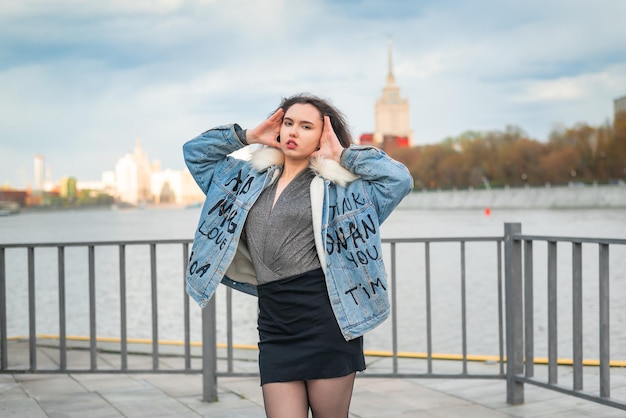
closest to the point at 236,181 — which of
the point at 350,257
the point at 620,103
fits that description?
the point at 350,257

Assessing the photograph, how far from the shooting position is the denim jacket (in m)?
2.75

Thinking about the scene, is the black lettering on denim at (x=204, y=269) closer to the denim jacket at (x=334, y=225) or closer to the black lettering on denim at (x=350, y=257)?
the denim jacket at (x=334, y=225)

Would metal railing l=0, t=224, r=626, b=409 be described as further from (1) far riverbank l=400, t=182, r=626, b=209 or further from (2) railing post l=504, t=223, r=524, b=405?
(1) far riverbank l=400, t=182, r=626, b=209

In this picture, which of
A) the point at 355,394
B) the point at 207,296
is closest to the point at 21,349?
the point at 355,394

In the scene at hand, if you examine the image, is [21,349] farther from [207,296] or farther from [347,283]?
[347,283]

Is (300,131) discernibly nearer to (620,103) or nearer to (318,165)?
(318,165)

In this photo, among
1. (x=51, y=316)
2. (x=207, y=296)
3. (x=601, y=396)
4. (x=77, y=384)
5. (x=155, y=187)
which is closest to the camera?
(x=207, y=296)

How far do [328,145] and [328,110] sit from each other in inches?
5.4

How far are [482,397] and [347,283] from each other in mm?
3005

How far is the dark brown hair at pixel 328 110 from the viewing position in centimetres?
289

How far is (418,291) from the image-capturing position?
66.1 feet

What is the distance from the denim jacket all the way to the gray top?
0.14ft

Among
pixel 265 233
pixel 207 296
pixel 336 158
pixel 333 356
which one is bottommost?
pixel 333 356

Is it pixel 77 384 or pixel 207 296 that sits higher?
pixel 207 296
